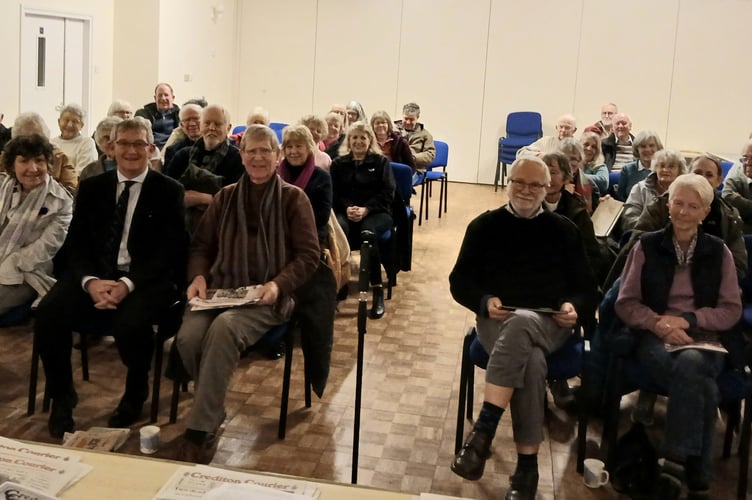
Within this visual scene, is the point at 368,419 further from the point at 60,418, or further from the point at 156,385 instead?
the point at 60,418

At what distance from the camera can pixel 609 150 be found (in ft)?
24.7

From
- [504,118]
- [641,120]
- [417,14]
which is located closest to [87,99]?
[417,14]

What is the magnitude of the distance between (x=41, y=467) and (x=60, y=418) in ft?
4.65

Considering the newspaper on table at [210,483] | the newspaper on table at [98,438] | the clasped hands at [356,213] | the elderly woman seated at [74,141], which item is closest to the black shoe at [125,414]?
the newspaper on table at [98,438]

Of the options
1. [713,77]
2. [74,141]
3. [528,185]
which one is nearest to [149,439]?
[528,185]

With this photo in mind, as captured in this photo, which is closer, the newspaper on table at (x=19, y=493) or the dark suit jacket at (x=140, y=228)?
the newspaper on table at (x=19, y=493)

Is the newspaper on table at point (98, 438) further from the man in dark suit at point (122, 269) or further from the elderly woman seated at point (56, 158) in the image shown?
the elderly woman seated at point (56, 158)

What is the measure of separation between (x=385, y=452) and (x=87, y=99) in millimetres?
7470

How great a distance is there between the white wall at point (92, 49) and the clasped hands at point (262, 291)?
5621 millimetres

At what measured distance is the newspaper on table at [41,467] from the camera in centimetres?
183

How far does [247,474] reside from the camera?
196 cm

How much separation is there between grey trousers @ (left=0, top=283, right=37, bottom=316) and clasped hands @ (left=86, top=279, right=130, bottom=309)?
0.45 metres

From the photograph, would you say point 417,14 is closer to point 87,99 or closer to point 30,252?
point 87,99

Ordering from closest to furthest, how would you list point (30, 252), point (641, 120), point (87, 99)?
point (30, 252) < point (87, 99) < point (641, 120)
